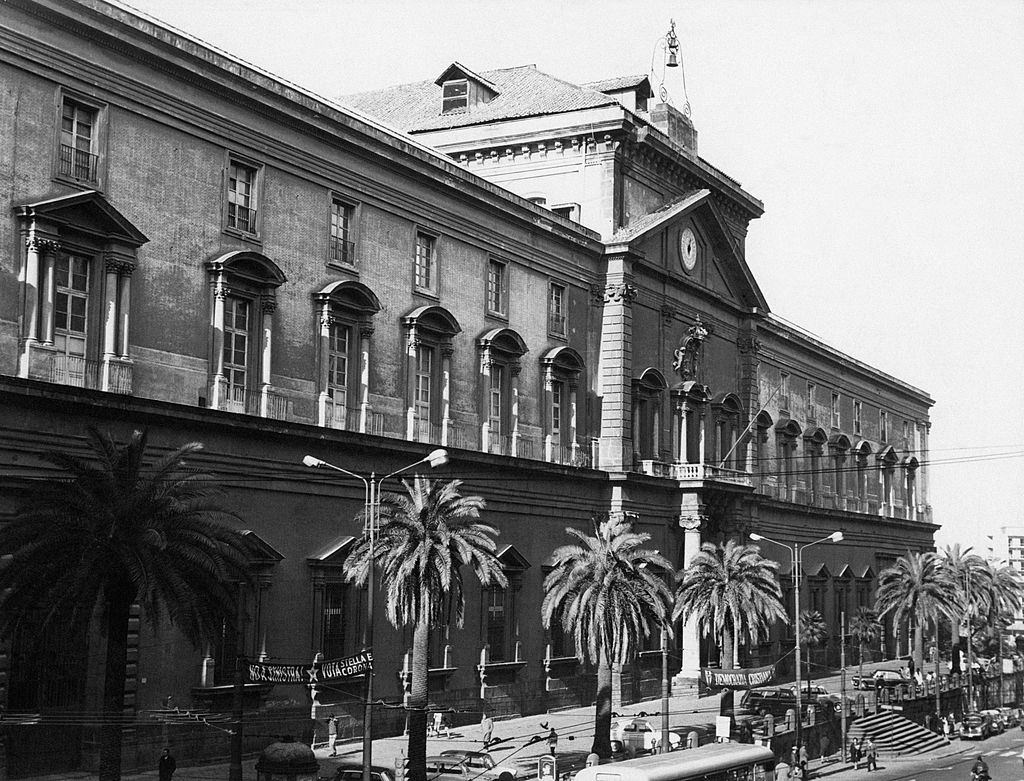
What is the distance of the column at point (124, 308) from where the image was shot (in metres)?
38.9

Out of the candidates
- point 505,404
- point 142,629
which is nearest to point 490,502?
point 505,404

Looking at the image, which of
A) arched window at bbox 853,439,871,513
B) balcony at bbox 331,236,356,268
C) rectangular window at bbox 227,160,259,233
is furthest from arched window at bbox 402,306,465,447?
arched window at bbox 853,439,871,513

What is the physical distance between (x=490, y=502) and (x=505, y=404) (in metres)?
4.51

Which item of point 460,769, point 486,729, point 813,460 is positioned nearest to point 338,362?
point 486,729

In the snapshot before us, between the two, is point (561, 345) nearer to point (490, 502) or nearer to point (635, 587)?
point (490, 502)

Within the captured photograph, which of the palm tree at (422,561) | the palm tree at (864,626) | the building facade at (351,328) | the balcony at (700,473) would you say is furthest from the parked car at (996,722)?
the palm tree at (422,561)

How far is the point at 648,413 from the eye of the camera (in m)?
65.9

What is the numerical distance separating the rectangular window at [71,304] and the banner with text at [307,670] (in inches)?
380

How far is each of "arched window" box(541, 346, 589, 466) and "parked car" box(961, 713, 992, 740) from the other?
27736 millimetres

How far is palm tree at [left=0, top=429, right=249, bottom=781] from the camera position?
1216 inches

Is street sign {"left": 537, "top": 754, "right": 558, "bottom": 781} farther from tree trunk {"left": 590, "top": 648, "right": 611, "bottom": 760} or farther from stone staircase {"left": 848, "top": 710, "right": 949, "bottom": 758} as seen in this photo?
stone staircase {"left": 848, "top": 710, "right": 949, "bottom": 758}

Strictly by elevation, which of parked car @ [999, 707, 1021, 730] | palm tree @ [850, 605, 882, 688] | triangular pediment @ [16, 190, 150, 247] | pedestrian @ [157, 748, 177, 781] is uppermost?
triangular pediment @ [16, 190, 150, 247]

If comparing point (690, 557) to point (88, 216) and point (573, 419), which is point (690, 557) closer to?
point (573, 419)

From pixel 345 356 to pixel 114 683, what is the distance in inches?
699
